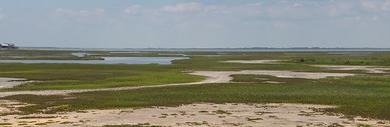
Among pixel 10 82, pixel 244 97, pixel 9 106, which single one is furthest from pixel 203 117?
pixel 10 82

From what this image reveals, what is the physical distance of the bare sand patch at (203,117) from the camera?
28875mm

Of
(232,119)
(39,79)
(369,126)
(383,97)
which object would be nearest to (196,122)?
(232,119)

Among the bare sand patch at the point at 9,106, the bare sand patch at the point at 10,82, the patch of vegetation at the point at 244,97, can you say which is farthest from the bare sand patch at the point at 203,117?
the bare sand patch at the point at 10,82

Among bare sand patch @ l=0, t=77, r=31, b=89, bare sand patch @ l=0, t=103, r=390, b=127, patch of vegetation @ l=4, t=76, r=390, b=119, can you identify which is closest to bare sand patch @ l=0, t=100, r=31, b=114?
patch of vegetation @ l=4, t=76, r=390, b=119

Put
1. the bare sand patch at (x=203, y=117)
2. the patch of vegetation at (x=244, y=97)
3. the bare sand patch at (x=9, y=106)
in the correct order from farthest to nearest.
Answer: the patch of vegetation at (x=244, y=97)
the bare sand patch at (x=9, y=106)
the bare sand patch at (x=203, y=117)

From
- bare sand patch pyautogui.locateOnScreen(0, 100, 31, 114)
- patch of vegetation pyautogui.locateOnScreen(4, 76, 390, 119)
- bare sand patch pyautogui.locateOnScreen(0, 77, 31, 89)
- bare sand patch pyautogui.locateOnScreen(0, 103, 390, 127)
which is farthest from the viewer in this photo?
bare sand patch pyautogui.locateOnScreen(0, 77, 31, 89)

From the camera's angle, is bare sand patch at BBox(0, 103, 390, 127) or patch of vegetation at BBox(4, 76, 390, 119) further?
patch of vegetation at BBox(4, 76, 390, 119)

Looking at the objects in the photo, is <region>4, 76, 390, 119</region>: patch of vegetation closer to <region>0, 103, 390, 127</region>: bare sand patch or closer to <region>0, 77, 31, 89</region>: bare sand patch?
<region>0, 103, 390, 127</region>: bare sand patch

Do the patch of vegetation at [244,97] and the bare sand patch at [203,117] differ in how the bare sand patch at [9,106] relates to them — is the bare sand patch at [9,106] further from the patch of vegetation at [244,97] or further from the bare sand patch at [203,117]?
the bare sand patch at [203,117]

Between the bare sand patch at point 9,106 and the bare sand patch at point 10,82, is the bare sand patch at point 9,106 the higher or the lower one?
A: the higher one

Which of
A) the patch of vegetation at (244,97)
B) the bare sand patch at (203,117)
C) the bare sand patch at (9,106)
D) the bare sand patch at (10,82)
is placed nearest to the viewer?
the bare sand patch at (203,117)

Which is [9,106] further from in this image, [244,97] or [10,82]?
[10,82]

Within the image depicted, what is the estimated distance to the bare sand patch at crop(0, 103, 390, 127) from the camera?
28.9m

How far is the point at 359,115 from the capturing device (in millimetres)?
31938
